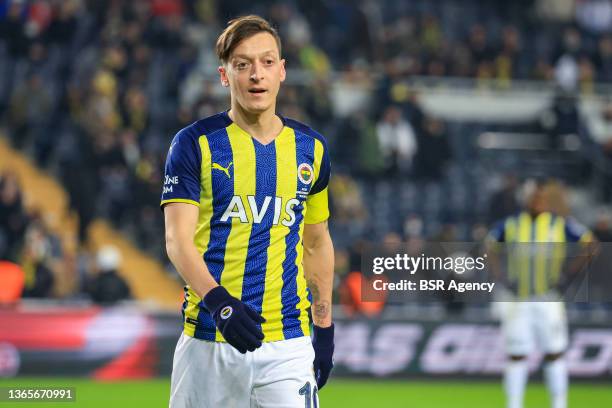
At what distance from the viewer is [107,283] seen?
1420 cm

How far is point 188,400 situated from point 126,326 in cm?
875

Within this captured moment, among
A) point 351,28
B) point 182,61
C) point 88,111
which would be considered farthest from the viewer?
point 351,28

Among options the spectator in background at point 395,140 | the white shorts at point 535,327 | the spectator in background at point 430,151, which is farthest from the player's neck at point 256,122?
the spectator in background at point 430,151

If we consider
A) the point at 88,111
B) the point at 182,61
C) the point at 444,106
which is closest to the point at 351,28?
the point at 444,106

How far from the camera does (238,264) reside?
4402 mm

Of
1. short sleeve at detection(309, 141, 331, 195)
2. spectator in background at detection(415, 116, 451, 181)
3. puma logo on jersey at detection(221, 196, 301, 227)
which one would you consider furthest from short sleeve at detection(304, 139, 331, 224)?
spectator in background at detection(415, 116, 451, 181)

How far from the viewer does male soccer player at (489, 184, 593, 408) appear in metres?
10.2

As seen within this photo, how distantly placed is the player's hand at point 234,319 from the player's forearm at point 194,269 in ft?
0.12

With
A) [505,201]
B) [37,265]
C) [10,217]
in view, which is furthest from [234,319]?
[505,201]

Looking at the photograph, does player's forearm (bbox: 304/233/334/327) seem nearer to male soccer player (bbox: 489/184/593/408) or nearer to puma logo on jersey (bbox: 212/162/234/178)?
puma logo on jersey (bbox: 212/162/234/178)

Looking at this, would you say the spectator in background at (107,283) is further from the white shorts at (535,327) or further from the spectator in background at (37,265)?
the white shorts at (535,327)

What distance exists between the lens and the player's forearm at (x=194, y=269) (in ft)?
13.6

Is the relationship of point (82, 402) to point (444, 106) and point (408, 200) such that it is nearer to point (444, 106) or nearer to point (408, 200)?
point (408, 200)

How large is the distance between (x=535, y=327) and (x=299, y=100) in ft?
26.9
